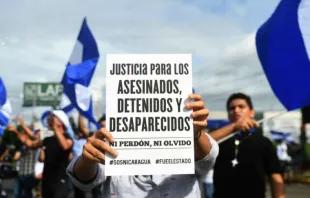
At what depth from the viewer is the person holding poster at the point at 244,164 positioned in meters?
4.05

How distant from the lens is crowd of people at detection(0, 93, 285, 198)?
227 centimetres

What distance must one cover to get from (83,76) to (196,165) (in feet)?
19.3

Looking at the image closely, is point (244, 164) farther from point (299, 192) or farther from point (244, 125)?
point (299, 192)

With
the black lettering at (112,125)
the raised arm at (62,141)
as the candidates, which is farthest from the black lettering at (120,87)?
the raised arm at (62,141)

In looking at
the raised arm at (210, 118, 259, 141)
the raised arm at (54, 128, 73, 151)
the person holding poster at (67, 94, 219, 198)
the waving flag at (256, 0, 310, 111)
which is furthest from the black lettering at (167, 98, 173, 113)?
the raised arm at (54, 128, 73, 151)

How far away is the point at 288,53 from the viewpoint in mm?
4695

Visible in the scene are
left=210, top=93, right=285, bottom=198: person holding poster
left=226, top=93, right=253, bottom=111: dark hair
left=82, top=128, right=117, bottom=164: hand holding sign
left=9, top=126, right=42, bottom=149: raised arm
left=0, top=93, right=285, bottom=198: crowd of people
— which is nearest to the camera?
left=82, top=128, right=117, bottom=164: hand holding sign

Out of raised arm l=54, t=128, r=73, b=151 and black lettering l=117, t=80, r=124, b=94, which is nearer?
black lettering l=117, t=80, r=124, b=94

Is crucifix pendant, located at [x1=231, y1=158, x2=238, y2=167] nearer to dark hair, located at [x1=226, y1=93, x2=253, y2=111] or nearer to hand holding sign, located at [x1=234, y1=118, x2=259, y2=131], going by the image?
hand holding sign, located at [x1=234, y1=118, x2=259, y2=131]

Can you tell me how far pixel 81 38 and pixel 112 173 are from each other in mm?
6507

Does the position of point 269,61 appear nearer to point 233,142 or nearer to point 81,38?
point 233,142

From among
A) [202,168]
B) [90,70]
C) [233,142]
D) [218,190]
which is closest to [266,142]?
[233,142]

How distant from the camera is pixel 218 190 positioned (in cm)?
418

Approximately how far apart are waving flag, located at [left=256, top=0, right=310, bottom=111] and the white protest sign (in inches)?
98.3
